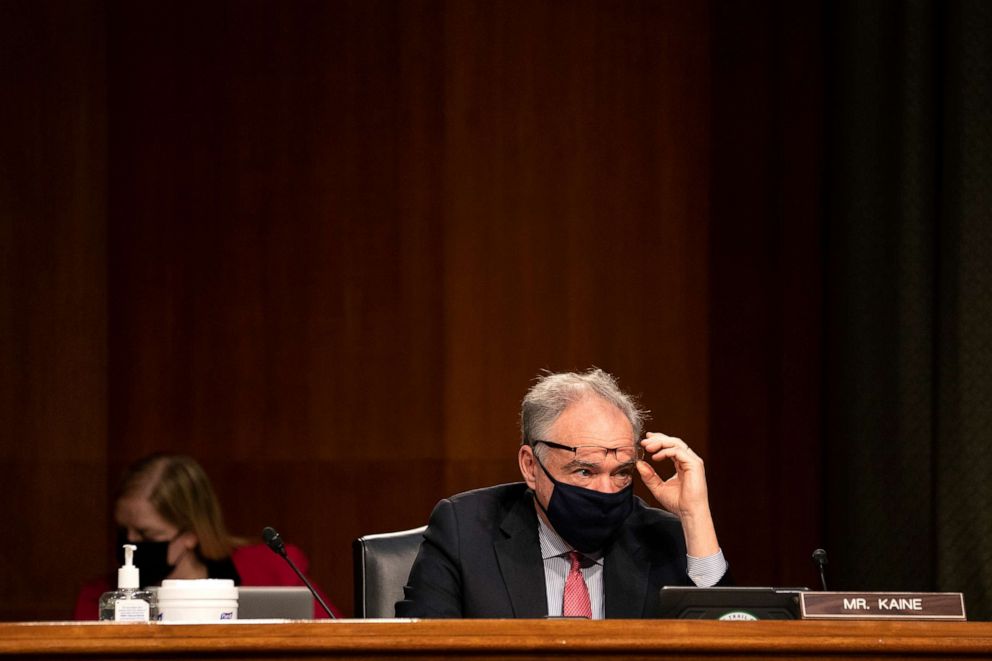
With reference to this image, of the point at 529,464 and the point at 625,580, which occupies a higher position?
the point at 529,464

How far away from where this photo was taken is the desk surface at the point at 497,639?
1.40 metres

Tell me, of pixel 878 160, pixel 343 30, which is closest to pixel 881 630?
pixel 878 160

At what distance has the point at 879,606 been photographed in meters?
1.60

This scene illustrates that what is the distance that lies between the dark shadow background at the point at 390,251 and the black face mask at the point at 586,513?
1936 millimetres

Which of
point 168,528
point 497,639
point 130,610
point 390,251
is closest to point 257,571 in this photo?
point 168,528

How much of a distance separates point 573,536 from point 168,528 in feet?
4.90

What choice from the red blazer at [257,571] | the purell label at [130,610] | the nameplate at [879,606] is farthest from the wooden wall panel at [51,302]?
the nameplate at [879,606]

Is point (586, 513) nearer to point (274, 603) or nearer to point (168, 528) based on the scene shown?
point (274, 603)

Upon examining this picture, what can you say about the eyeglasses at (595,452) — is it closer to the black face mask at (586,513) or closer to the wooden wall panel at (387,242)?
the black face mask at (586,513)

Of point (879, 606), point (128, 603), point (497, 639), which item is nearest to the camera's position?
point (497, 639)

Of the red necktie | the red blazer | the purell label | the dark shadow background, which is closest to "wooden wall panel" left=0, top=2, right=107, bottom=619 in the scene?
the dark shadow background

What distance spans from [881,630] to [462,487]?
113 inches

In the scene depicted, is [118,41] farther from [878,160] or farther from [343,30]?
[878,160]

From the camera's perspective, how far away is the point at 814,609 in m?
1.58
